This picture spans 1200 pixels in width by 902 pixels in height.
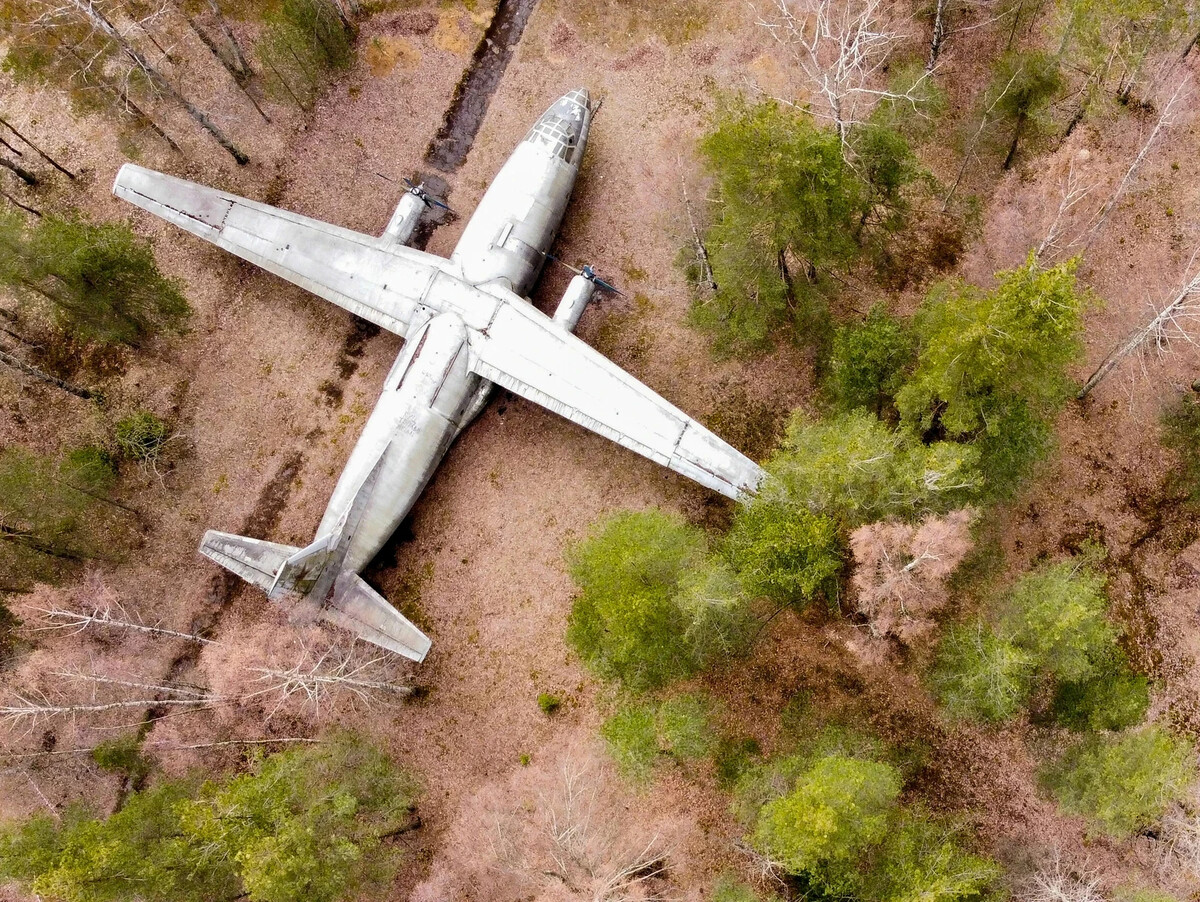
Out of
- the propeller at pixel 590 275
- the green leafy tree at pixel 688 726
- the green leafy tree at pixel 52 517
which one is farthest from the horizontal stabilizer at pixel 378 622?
the propeller at pixel 590 275

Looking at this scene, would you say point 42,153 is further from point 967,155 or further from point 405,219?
point 967,155

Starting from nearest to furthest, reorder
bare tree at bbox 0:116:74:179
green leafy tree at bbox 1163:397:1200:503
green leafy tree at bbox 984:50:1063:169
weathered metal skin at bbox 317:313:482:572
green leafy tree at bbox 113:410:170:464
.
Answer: weathered metal skin at bbox 317:313:482:572, green leafy tree at bbox 984:50:1063:169, green leafy tree at bbox 1163:397:1200:503, green leafy tree at bbox 113:410:170:464, bare tree at bbox 0:116:74:179

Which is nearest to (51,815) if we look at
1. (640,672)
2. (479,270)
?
(640,672)

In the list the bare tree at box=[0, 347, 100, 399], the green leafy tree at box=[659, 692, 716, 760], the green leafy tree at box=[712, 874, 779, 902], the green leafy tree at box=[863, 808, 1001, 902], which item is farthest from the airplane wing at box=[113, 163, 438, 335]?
the green leafy tree at box=[863, 808, 1001, 902]

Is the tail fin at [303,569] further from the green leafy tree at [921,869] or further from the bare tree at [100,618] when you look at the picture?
the green leafy tree at [921,869]

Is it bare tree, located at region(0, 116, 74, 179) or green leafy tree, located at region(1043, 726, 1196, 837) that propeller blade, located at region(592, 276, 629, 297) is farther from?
green leafy tree, located at region(1043, 726, 1196, 837)

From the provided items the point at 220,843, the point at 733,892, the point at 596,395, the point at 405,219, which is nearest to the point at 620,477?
the point at 596,395

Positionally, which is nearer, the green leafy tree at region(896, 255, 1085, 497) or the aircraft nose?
the green leafy tree at region(896, 255, 1085, 497)

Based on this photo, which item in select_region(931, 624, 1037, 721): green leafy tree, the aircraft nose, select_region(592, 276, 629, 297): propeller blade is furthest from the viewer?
the aircraft nose
